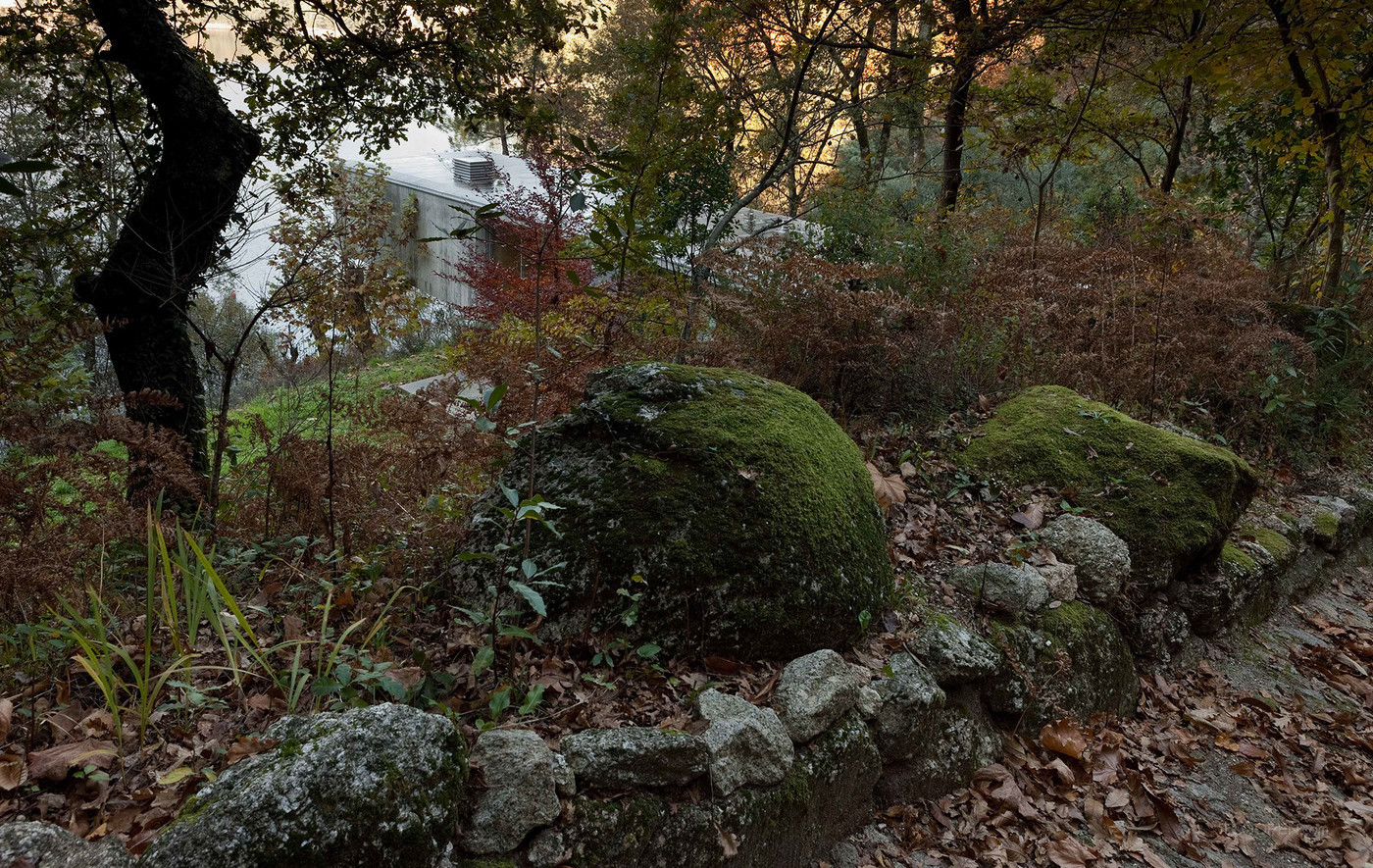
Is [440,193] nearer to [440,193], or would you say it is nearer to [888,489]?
[440,193]

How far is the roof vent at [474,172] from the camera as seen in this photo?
18.2m

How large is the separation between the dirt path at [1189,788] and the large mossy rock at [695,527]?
34.4 inches

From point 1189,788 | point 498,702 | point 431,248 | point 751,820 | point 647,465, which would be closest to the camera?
point 498,702

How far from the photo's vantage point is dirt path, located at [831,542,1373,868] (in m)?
2.92

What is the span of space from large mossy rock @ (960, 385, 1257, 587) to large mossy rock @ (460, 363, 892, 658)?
1.77 metres

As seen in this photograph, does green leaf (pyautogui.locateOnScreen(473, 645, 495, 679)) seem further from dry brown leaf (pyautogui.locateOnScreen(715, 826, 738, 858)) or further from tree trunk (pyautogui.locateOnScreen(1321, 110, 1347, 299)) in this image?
tree trunk (pyautogui.locateOnScreen(1321, 110, 1347, 299))

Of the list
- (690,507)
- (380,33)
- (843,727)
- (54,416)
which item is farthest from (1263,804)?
(380,33)

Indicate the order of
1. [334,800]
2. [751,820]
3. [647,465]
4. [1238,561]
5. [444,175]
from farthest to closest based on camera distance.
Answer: [444,175] < [1238,561] < [647,465] < [751,820] < [334,800]

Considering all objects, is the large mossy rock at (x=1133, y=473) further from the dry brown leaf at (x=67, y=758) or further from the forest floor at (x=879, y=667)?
the dry brown leaf at (x=67, y=758)

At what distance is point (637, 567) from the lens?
2.82 m

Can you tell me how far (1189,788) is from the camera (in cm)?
344

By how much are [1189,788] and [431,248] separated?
20.3 meters

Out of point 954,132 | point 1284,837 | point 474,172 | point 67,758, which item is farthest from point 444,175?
point 1284,837

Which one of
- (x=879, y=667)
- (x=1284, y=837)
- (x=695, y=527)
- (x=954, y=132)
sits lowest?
(x=1284, y=837)
